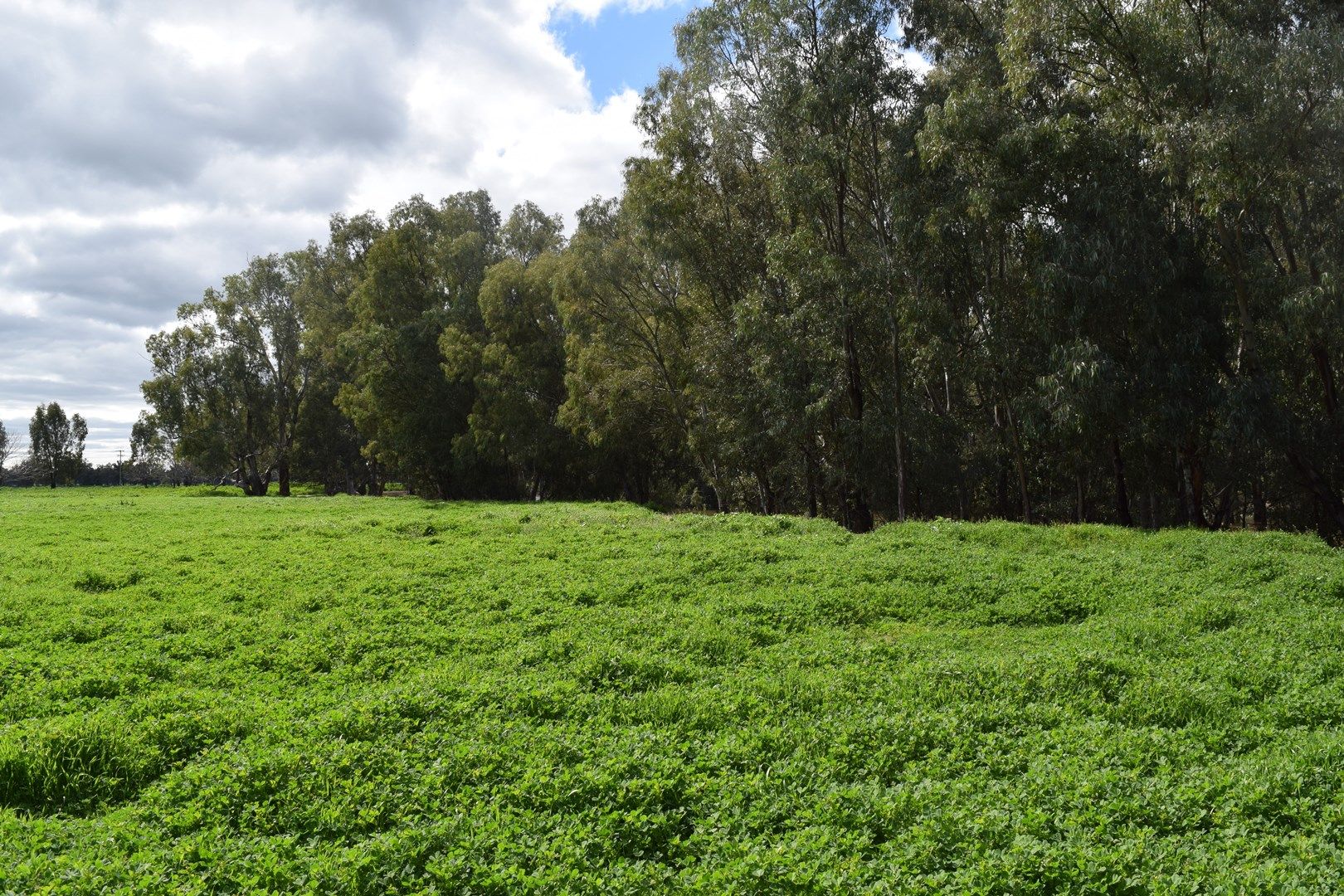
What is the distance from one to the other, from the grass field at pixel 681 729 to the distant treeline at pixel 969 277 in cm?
799

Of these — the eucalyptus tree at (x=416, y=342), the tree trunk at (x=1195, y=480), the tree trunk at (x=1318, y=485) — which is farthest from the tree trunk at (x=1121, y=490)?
the eucalyptus tree at (x=416, y=342)

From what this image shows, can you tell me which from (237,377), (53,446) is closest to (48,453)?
(53,446)

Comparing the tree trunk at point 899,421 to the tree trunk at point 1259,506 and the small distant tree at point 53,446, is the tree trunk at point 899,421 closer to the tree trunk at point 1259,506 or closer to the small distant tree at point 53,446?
the tree trunk at point 1259,506

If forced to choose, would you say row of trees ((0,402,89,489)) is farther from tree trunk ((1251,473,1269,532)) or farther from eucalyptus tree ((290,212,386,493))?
tree trunk ((1251,473,1269,532))

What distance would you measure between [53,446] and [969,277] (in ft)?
365

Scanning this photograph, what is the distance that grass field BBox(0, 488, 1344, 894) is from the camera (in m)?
4.95

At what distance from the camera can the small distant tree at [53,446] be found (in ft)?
310

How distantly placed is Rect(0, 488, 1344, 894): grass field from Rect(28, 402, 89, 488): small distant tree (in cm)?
10102

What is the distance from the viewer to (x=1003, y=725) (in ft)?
23.6

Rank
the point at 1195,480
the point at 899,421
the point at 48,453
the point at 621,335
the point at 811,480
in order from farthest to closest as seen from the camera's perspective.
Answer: the point at 48,453, the point at 621,335, the point at 811,480, the point at 899,421, the point at 1195,480

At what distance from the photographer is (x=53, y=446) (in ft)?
314

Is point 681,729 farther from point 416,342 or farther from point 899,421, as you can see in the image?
point 416,342

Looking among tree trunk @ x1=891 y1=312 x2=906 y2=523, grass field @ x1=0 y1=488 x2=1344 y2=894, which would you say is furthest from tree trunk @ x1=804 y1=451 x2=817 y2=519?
grass field @ x1=0 y1=488 x2=1344 y2=894

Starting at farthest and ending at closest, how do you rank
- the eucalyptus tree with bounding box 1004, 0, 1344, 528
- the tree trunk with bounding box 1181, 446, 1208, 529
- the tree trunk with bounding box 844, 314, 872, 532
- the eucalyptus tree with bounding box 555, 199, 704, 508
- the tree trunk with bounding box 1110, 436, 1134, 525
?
the eucalyptus tree with bounding box 555, 199, 704, 508, the tree trunk with bounding box 844, 314, 872, 532, the tree trunk with bounding box 1110, 436, 1134, 525, the tree trunk with bounding box 1181, 446, 1208, 529, the eucalyptus tree with bounding box 1004, 0, 1344, 528
